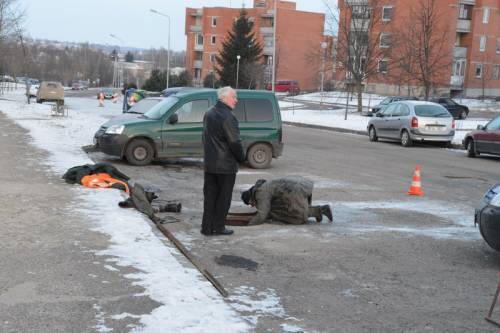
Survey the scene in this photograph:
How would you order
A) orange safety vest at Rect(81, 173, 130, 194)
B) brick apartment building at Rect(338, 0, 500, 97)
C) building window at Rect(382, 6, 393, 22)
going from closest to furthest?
orange safety vest at Rect(81, 173, 130, 194) → brick apartment building at Rect(338, 0, 500, 97) → building window at Rect(382, 6, 393, 22)

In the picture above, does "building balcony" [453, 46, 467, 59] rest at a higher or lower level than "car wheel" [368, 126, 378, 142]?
higher

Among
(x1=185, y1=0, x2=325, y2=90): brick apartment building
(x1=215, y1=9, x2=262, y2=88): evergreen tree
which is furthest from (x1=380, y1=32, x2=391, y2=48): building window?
(x1=185, y1=0, x2=325, y2=90): brick apartment building

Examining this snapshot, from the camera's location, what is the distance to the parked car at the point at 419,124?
22.8 metres

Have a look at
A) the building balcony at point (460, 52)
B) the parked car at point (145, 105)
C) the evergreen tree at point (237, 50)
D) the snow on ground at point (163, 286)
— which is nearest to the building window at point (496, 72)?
the building balcony at point (460, 52)

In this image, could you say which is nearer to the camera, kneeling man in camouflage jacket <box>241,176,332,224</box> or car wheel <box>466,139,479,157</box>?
kneeling man in camouflage jacket <box>241,176,332,224</box>

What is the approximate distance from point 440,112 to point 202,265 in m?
18.9

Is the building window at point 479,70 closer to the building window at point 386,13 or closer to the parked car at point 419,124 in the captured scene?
the building window at point 386,13

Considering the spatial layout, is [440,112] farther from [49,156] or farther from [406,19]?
[406,19]

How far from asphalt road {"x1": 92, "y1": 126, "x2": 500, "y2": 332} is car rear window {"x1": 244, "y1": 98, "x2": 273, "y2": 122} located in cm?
227

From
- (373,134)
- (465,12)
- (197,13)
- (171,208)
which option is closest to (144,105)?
(373,134)

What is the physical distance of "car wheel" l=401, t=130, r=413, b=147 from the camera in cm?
2306

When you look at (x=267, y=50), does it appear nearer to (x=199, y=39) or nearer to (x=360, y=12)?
(x=199, y=39)

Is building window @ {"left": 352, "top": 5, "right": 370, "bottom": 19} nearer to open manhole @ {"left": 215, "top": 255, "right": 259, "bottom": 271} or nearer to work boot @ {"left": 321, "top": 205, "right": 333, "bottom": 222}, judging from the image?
work boot @ {"left": 321, "top": 205, "right": 333, "bottom": 222}

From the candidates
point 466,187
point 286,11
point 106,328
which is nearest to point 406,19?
point 286,11
